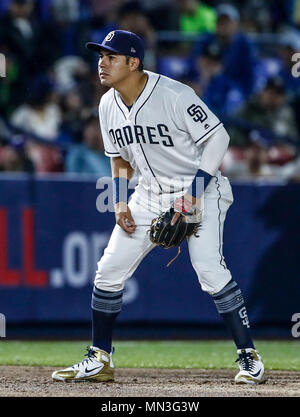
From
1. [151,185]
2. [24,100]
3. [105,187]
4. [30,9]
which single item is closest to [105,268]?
[151,185]

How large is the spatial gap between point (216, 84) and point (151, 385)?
578 cm

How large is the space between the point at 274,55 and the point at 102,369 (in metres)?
7.77

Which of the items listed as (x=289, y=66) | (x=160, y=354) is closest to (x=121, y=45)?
(x=160, y=354)

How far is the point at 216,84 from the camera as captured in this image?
435 inches

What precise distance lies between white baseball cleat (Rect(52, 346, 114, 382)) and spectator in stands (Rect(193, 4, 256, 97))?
19.1 ft

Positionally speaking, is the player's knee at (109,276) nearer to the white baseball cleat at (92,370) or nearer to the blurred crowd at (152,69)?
the white baseball cleat at (92,370)

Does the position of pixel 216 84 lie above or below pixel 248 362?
above

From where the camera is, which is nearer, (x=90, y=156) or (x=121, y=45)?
(x=121, y=45)

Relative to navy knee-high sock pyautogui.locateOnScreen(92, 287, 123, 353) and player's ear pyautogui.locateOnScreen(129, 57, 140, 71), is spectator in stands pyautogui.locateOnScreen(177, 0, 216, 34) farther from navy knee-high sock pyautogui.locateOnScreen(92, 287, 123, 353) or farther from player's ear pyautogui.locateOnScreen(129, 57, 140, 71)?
navy knee-high sock pyautogui.locateOnScreen(92, 287, 123, 353)

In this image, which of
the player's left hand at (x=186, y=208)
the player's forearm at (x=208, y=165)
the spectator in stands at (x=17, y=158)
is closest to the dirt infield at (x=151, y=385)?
the player's left hand at (x=186, y=208)

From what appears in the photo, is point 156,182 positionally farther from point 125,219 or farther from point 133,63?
point 133,63

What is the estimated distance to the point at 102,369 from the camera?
613 cm

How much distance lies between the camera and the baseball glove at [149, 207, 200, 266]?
19.1ft

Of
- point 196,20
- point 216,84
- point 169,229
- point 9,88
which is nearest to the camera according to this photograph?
point 169,229
